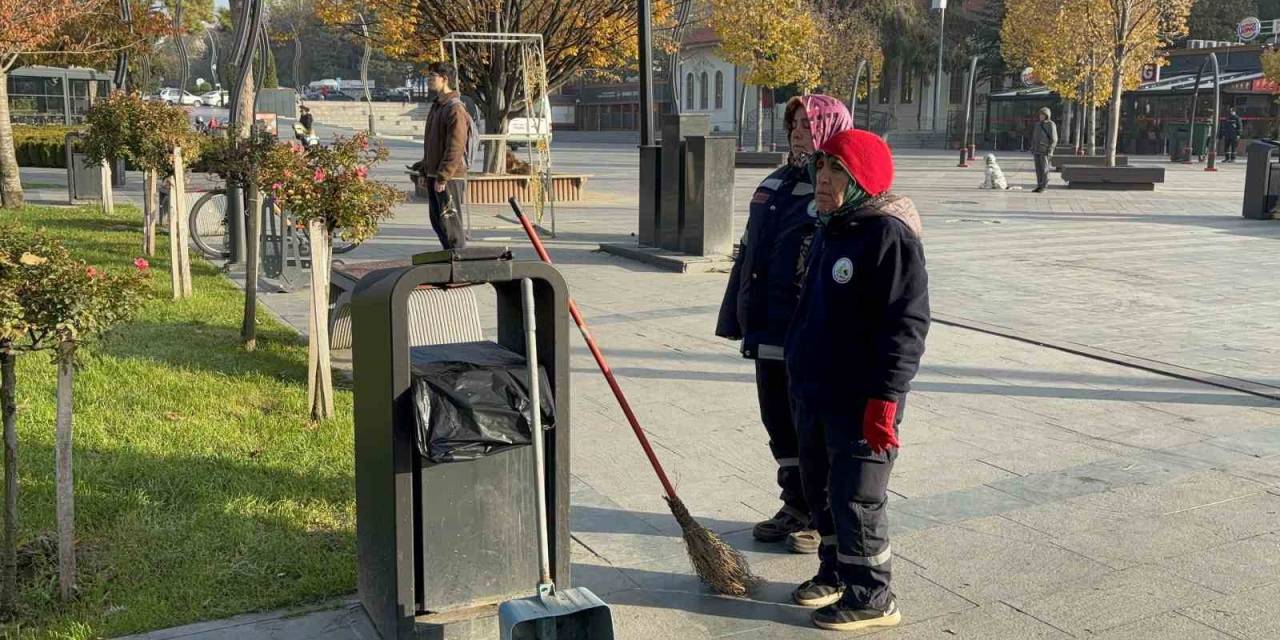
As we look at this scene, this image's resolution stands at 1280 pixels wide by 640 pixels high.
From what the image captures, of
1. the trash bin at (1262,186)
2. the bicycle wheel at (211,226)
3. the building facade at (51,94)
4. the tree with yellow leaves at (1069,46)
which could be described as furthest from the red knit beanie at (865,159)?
the building facade at (51,94)

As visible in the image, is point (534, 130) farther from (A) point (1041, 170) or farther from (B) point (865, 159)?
(B) point (865, 159)

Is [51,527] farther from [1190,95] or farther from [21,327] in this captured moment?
[1190,95]

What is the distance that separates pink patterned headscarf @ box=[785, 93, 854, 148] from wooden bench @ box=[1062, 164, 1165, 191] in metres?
22.1

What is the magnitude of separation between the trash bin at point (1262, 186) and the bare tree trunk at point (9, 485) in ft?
58.7

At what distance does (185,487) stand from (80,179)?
15577 millimetres

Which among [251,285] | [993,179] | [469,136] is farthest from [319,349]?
[993,179]

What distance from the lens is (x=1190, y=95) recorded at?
4406 centimetres

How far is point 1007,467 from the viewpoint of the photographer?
219 inches

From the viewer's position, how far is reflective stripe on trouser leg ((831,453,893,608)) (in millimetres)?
3803

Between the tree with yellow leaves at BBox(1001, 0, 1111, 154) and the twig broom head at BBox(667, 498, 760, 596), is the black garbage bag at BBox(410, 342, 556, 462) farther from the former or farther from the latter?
the tree with yellow leaves at BBox(1001, 0, 1111, 154)

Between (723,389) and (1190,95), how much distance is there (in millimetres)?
43207

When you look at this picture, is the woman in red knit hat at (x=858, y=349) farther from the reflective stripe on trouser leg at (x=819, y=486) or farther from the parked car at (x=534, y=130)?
the parked car at (x=534, y=130)

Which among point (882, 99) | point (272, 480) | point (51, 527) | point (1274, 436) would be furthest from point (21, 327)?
point (882, 99)

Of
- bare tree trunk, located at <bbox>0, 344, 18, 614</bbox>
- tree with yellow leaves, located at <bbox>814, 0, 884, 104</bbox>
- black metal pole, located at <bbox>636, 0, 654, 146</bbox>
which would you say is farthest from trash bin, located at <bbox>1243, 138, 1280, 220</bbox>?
tree with yellow leaves, located at <bbox>814, 0, 884, 104</bbox>
